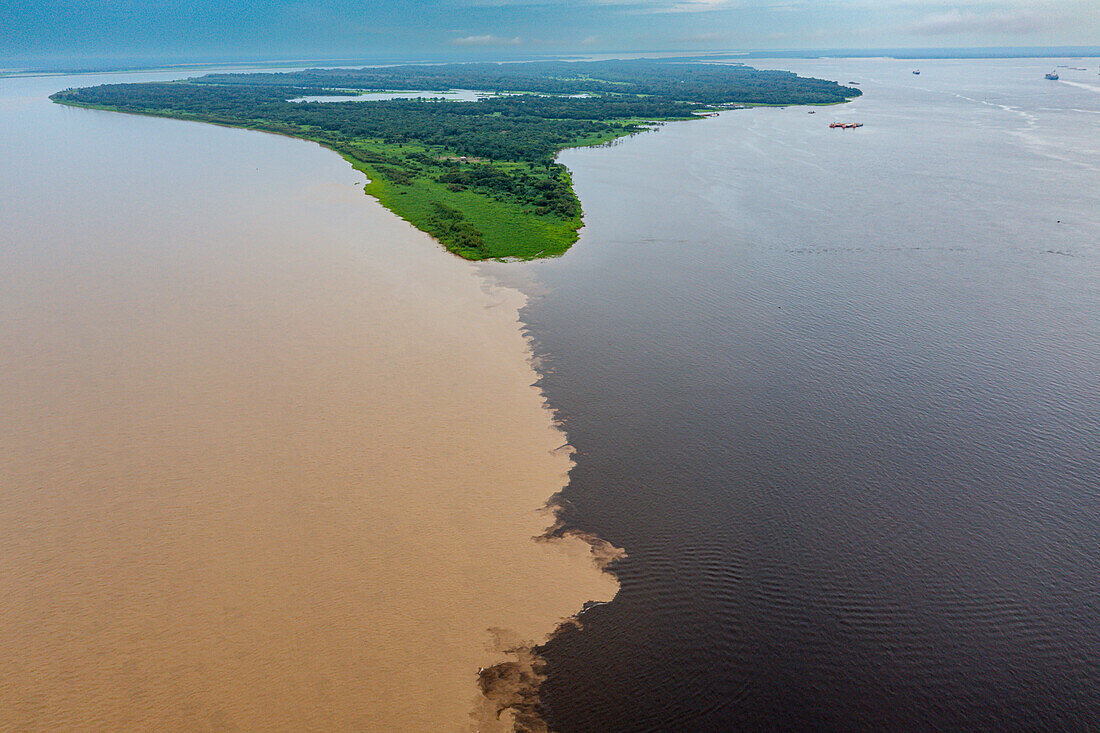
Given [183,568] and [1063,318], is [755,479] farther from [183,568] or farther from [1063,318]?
[1063,318]

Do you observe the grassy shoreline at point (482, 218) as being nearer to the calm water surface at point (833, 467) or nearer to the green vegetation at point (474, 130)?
the green vegetation at point (474, 130)

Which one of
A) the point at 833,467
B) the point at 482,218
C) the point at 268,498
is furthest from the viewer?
the point at 482,218

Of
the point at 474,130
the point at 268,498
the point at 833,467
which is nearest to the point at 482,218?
the point at 268,498

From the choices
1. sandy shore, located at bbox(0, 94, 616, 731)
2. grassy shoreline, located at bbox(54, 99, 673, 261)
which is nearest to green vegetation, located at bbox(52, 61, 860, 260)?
grassy shoreline, located at bbox(54, 99, 673, 261)

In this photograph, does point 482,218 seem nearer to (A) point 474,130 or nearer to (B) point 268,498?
(B) point 268,498

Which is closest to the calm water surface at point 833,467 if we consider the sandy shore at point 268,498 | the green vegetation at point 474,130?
the sandy shore at point 268,498

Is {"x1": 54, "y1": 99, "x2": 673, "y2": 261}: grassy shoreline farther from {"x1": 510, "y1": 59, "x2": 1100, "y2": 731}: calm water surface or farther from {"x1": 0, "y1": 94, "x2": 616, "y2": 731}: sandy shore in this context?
{"x1": 0, "y1": 94, "x2": 616, "y2": 731}: sandy shore
